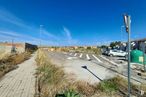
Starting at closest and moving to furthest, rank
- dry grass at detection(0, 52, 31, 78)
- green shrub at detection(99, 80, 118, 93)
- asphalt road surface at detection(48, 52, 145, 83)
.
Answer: green shrub at detection(99, 80, 118, 93)
asphalt road surface at detection(48, 52, 145, 83)
dry grass at detection(0, 52, 31, 78)

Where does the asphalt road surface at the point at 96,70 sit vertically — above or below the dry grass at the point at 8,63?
below

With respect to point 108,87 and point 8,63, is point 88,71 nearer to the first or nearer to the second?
point 108,87

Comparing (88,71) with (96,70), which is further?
(96,70)

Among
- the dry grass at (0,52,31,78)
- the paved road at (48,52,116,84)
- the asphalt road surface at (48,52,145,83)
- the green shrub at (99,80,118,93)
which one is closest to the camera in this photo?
the green shrub at (99,80,118,93)

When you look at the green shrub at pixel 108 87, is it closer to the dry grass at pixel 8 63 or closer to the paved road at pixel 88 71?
the paved road at pixel 88 71

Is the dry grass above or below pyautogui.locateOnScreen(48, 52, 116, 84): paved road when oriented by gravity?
above

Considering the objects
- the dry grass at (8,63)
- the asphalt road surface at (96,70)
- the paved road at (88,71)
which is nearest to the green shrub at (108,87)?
the paved road at (88,71)

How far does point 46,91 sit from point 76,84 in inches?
61.4

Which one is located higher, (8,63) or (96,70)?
(8,63)

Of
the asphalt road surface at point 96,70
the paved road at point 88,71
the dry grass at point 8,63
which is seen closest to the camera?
the paved road at point 88,71

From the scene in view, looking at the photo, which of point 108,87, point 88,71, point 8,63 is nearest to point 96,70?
point 88,71

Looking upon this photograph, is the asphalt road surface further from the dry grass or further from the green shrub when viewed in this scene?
the dry grass

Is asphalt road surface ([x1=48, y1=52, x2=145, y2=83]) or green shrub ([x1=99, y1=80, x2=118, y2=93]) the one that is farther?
asphalt road surface ([x1=48, y1=52, x2=145, y2=83])

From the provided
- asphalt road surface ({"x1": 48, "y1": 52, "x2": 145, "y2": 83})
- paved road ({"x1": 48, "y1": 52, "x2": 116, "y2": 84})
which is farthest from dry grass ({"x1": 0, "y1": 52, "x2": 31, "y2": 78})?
asphalt road surface ({"x1": 48, "y1": 52, "x2": 145, "y2": 83})
